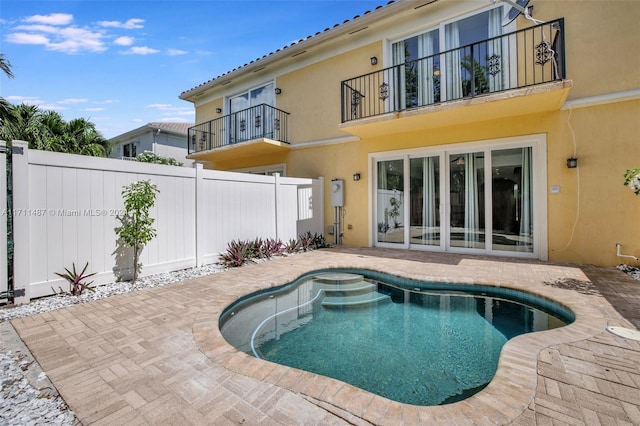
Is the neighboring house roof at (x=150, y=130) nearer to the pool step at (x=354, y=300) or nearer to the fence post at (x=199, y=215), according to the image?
the fence post at (x=199, y=215)

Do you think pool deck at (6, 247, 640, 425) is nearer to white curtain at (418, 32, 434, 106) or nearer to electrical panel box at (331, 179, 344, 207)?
electrical panel box at (331, 179, 344, 207)

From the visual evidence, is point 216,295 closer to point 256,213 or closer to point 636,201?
point 256,213

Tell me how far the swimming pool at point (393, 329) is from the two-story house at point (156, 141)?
1801 centimetres

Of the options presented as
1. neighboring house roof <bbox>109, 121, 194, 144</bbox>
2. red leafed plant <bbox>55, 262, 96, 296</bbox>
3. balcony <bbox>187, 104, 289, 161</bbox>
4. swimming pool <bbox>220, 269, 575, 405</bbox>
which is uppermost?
neighboring house roof <bbox>109, 121, 194, 144</bbox>

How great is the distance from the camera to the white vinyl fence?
15.9 ft

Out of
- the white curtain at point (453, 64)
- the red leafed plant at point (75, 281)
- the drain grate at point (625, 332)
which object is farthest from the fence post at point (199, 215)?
the drain grate at point (625, 332)

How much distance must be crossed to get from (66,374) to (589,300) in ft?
23.5

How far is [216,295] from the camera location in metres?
5.32

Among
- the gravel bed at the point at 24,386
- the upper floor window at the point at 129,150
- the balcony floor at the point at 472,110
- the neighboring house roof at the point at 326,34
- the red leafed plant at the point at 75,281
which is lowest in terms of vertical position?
the gravel bed at the point at 24,386

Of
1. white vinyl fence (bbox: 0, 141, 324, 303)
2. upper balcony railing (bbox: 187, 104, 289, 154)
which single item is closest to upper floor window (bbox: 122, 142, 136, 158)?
upper balcony railing (bbox: 187, 104, 289, 154)

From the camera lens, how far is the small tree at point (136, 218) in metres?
5.90

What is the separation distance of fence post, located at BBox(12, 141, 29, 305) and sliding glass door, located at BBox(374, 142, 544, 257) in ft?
29.6

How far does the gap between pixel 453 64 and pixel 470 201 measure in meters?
4.20

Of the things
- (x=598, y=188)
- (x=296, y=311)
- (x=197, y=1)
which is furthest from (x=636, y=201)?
(x=197, y=1)
